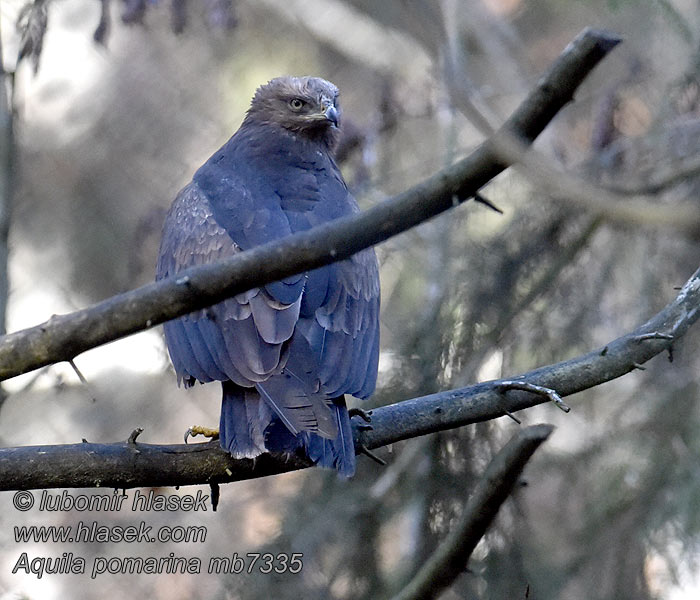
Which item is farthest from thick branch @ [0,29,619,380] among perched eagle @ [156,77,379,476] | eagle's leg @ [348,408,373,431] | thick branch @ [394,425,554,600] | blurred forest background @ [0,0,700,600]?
blurred forest background @ [0,0,700,600]

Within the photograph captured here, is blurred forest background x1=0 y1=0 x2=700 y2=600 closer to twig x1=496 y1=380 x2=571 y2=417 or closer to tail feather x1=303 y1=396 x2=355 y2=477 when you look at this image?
twig x1=496 y1=380 x2=571 y2=417

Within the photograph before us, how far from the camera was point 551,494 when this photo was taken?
9.32 meters

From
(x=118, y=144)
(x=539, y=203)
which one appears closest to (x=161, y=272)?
(x=539, y=203)

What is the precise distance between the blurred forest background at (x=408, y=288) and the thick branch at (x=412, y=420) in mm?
426

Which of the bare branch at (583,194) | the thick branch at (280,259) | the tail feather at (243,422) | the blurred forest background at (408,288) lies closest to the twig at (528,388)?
the blurred forest background at (408,288)

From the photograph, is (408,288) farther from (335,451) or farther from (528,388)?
(335,451)

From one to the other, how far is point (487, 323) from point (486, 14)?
16.2ft

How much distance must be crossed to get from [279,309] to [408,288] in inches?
157

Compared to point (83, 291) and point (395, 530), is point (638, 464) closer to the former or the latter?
point (395, 530)

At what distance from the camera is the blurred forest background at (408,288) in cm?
513

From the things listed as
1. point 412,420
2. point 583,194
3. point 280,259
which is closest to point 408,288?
point 412,420

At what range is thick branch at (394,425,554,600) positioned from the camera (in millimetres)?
3124

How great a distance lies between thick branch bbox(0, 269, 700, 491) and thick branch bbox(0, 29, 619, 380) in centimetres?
78

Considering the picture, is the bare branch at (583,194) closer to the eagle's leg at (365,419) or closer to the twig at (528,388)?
the twig at (528,388)
